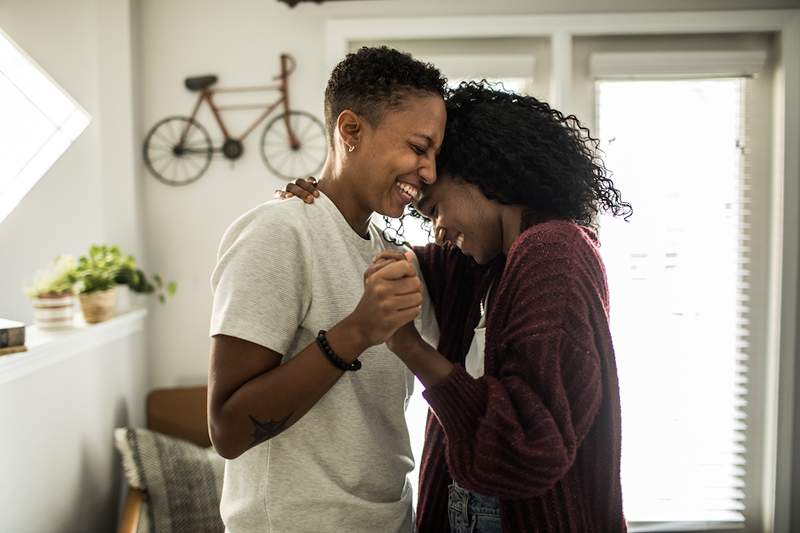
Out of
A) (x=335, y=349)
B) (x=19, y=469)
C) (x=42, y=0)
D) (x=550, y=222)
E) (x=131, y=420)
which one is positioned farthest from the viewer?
(x=131, y=420)

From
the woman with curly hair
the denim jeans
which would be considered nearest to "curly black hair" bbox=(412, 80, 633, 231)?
the woman with curly hair

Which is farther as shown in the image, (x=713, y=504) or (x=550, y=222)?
(x=713, y=504)

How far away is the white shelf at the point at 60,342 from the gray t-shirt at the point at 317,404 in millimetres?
996

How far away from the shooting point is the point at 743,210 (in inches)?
107

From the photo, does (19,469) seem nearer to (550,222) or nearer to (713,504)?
(550,222)

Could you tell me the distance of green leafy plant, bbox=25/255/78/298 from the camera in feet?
6.56

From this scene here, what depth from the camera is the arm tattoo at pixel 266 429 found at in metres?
0.87

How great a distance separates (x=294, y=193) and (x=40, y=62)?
1902 mm

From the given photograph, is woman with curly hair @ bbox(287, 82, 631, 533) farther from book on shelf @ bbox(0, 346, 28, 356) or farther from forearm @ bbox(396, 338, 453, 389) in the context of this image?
book on shelf @ bbox(0, 346, 28, 356)

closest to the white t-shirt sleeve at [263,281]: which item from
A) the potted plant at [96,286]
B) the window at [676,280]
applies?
the potted plant at [96,286]

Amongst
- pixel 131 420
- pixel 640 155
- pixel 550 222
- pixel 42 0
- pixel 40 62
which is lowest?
pixel 131 420

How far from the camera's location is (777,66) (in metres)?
2.67

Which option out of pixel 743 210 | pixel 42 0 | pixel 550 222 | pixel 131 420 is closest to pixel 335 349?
pixel 550 222

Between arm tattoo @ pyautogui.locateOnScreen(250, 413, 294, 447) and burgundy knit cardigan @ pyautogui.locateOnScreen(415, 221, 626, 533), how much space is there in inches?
8.2
